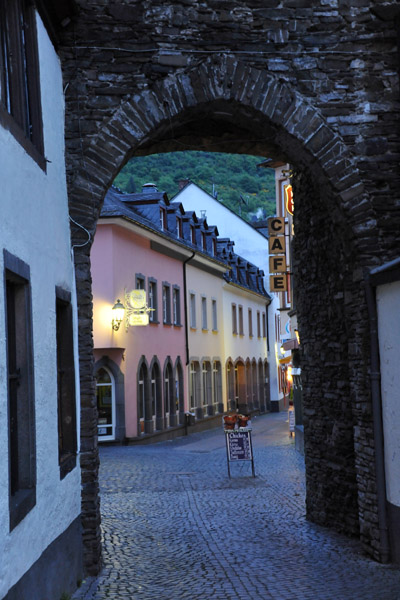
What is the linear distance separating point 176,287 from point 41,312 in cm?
2751

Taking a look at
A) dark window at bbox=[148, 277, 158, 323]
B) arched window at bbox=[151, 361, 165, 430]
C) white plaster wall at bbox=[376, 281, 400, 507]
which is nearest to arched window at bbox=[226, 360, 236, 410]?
arched window at bbox=[151, 361, 165, 430]

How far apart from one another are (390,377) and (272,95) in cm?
331

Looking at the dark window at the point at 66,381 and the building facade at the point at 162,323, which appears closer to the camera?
the dark window at the point at 66,381

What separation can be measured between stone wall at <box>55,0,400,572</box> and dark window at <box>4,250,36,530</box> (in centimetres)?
326

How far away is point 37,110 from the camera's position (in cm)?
802

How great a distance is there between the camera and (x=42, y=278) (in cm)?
733

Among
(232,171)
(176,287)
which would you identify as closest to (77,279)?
(176,287)

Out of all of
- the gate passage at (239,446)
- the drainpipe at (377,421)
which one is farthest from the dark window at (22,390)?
the gate passage at (239,446)

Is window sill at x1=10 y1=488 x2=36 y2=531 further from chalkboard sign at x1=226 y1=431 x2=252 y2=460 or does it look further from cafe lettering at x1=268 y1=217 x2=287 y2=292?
cafe lettering at x1=268 y1=217 x2=287 y2=292

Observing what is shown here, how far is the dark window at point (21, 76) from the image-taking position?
6656mm

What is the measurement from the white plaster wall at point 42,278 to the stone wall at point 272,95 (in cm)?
49

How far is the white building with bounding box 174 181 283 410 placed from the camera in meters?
50.5

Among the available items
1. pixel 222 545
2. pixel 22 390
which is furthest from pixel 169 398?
pixel 22 390

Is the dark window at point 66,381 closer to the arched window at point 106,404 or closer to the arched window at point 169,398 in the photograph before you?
the arched window at point 106,404
